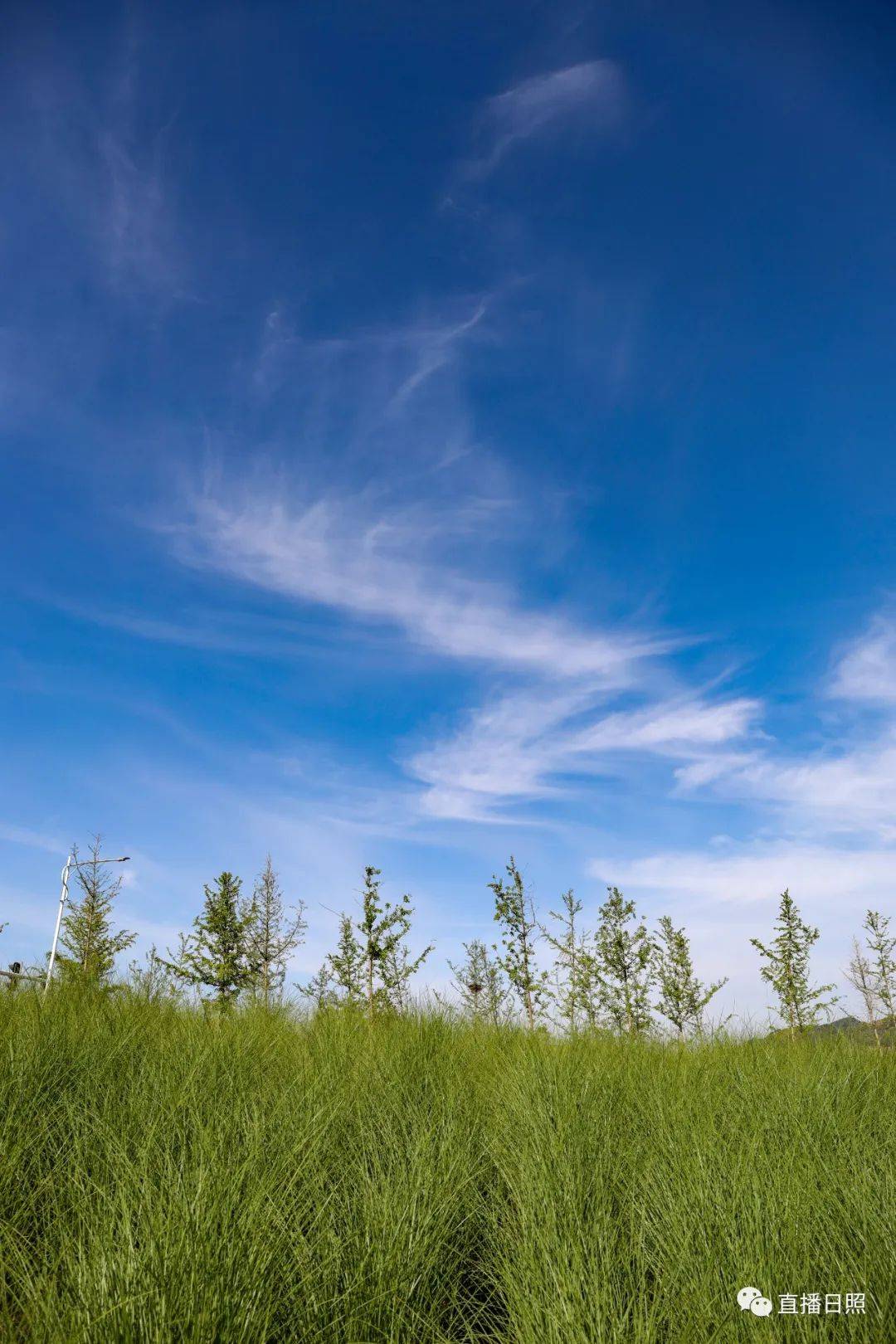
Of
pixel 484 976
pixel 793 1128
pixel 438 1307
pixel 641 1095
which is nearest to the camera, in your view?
pixel 438 1307

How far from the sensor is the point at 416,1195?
120 inches

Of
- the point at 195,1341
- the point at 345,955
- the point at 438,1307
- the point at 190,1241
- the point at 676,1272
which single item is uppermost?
the point at 345,955

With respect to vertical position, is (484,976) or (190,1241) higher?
(484,976)

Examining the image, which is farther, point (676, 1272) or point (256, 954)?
point (256, 954)

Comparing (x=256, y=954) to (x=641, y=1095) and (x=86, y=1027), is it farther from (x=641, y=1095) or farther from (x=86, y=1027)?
(x=641, y=1095)

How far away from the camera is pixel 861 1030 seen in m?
10.1

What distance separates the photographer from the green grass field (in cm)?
225

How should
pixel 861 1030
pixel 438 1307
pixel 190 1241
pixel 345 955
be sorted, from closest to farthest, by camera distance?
pixel 190 1241 → pixel 438 1307 → pixel 861 1030 → pixel 345 955

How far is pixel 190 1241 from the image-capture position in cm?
211

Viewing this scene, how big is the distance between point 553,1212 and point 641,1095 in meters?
2.95

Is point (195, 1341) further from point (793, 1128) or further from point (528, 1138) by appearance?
point (793, 1128)

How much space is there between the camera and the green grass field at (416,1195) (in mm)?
2252

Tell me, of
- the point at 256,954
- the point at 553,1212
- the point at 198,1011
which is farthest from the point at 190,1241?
the point at 256,954

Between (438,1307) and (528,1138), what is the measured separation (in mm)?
1221
